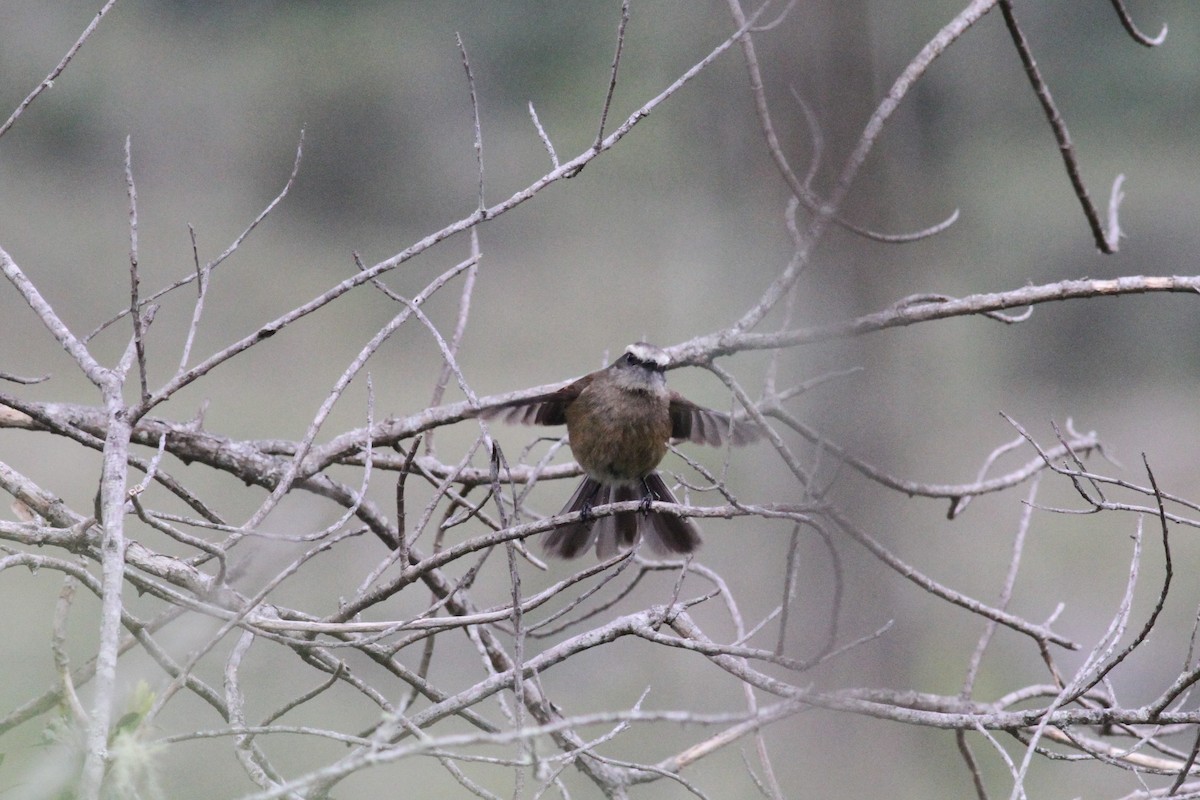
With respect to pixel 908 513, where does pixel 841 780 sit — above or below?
below

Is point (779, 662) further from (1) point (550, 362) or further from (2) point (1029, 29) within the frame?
(2) point (1029, 29)

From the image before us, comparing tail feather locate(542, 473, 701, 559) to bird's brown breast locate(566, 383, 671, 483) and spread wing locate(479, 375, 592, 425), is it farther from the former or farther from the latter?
spread wing locate(479, 375, 592, 425)

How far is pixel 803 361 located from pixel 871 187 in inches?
16.8

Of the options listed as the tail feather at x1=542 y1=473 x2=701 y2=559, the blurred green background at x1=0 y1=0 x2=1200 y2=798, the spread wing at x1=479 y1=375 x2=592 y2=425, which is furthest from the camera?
the blurred green background at x1=0 y1=0 x2=1200 y2=798

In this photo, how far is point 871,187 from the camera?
2.50m

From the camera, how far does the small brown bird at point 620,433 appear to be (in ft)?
9.29

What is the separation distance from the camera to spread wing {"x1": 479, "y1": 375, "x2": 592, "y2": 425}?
8.79 ft

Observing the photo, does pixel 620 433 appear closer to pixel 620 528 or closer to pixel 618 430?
pixel 618 430

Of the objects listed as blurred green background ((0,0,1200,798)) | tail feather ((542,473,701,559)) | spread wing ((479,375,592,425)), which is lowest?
tail feather ((542,473,701,559))

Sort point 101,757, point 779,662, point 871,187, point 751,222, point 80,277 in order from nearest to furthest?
point 101,757, point 779,662, point 871,187, point 751,222, point 80,277

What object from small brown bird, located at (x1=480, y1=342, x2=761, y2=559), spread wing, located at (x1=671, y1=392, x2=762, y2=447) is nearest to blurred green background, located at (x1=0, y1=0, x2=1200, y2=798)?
spread wing, located at (x1=671, y1=392, x2=762, y2=447)

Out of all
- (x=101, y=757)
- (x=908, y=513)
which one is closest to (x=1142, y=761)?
(x=908, y=513)

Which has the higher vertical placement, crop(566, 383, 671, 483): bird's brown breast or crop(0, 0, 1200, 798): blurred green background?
crop(0, 0, 1200, 798): blurred green background

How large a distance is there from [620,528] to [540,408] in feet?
1.27
